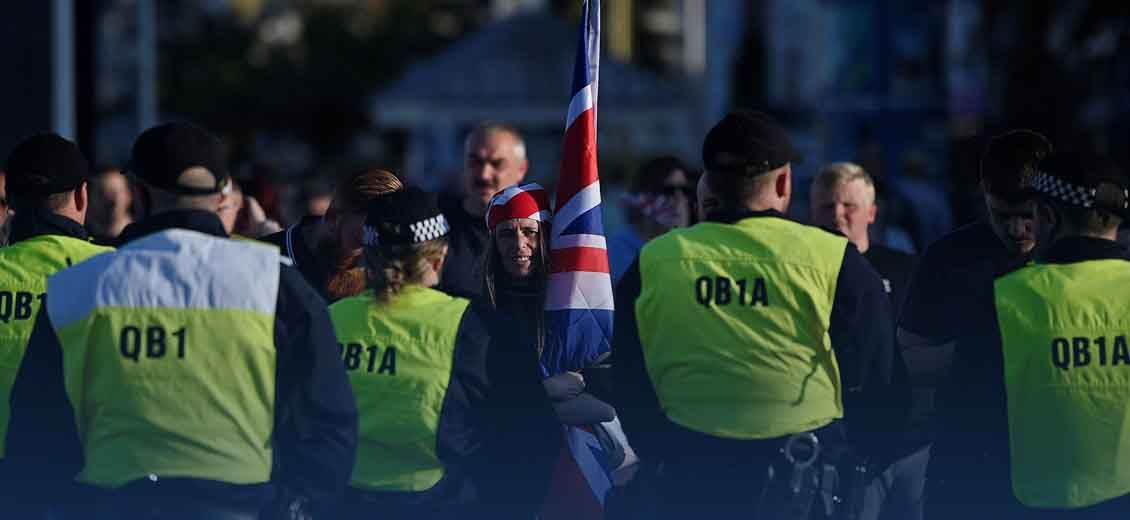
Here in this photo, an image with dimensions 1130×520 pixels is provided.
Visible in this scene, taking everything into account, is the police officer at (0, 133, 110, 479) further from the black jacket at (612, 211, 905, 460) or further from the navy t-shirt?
the navy t-shirt

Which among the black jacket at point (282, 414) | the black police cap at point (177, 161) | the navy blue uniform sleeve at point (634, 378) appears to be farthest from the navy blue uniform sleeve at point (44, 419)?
the navy blue uniform sleeve at point (634, 378)

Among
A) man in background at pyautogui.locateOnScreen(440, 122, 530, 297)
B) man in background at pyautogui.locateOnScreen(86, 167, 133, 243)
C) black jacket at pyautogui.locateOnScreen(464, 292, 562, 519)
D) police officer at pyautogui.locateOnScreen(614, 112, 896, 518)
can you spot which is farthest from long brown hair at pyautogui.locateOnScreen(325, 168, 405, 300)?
man in background at pyautogui.locateOnScreen(86, 167, 133, 243)

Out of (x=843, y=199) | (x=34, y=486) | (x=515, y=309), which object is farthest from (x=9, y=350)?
(x=843, y=199)

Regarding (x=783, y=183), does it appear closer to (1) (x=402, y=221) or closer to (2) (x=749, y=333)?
(2) (x=749, y=333)

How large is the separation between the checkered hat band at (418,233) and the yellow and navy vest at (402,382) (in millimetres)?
150

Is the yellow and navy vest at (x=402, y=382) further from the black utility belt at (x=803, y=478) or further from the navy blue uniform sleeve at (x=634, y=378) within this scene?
the black utility belt at (x=803, y=478)

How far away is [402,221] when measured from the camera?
6.34 meters

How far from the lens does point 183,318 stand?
18.1ft

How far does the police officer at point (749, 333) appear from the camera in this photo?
6227 millimetres

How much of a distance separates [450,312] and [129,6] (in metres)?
77.0

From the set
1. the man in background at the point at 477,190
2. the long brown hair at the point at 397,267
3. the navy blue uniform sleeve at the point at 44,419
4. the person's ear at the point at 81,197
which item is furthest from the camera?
the man in background at the point at 477,190

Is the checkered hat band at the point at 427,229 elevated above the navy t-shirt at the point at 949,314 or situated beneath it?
elevated above

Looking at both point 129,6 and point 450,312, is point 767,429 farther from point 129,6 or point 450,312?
point 129,6

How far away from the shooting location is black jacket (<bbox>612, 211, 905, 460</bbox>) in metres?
6.27
